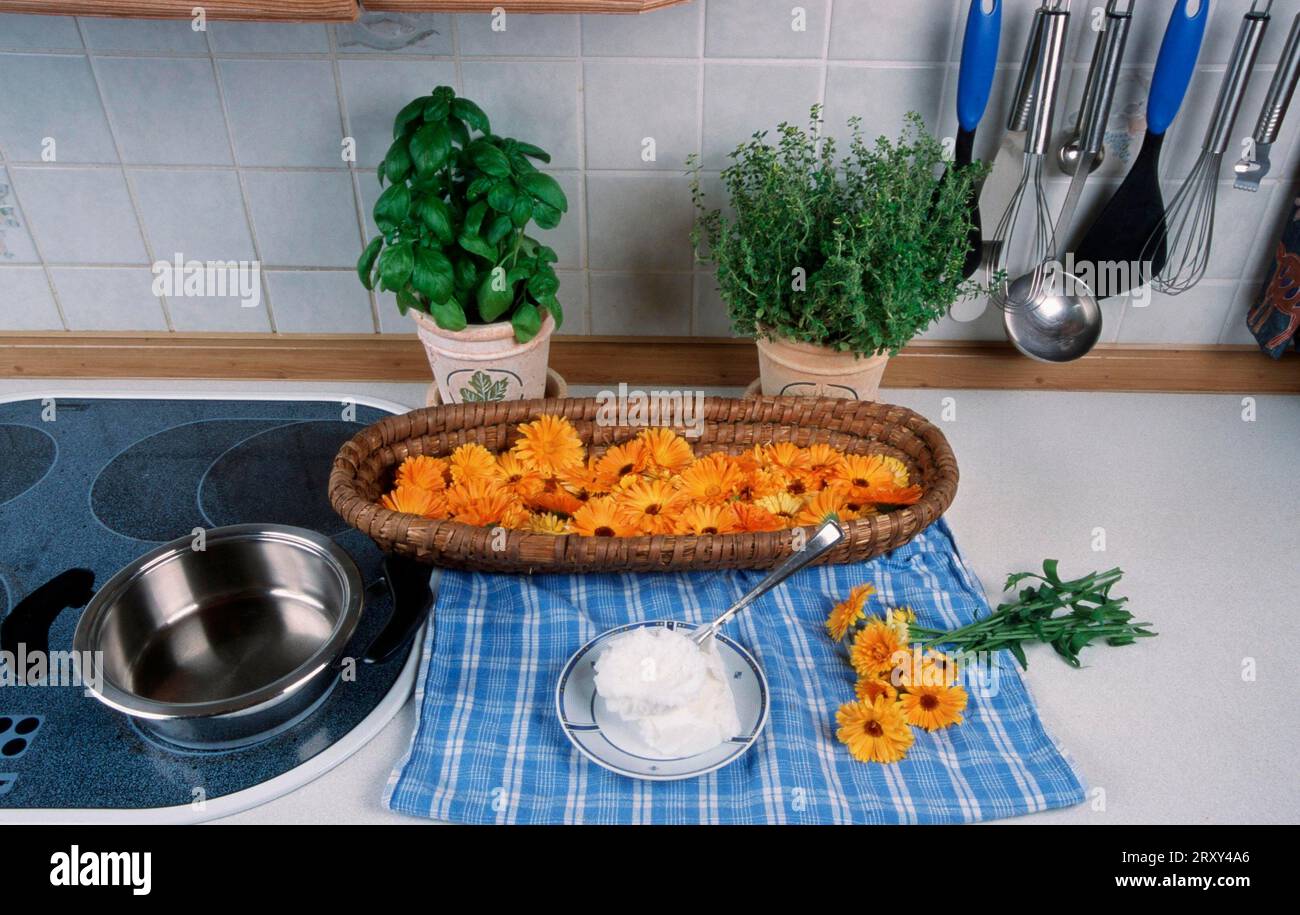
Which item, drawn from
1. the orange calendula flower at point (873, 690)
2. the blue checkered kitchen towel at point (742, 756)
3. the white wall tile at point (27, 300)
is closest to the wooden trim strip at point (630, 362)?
the white wall tile at point (27, 300)

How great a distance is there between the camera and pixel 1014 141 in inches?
36.2

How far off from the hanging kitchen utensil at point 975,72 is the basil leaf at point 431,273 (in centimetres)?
45

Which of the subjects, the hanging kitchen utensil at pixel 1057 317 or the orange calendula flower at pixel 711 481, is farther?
the hanging kitchen utensil at pixel 1057 317

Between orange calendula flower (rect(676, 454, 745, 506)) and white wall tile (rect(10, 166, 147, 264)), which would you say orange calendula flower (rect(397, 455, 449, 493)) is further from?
white wall tile (rect(10, 166, 147, 264))

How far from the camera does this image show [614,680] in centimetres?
62

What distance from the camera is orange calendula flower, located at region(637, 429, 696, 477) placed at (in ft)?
2.74

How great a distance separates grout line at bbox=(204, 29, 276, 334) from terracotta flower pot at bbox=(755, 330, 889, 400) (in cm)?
54

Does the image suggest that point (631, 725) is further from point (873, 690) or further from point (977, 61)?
point (977, 61)

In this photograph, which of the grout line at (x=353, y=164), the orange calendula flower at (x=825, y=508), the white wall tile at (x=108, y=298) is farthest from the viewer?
the white wall tile at (x=108, y=298)

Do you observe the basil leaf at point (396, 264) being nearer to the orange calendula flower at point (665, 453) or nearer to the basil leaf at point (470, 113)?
the basil leaf at point (470, 113)

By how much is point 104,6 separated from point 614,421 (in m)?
0.49

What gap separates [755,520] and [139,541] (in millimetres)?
531

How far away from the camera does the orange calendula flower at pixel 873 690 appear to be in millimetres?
670
